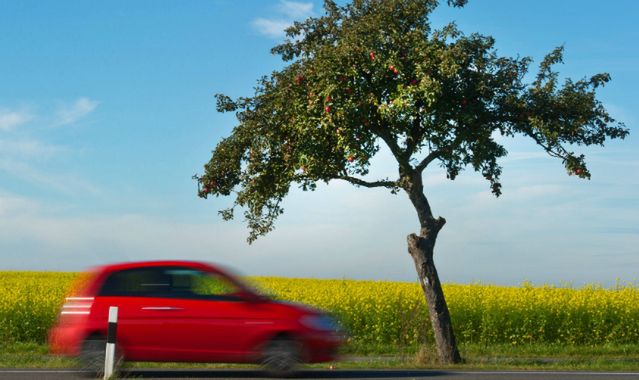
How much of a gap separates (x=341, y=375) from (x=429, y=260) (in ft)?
18.6

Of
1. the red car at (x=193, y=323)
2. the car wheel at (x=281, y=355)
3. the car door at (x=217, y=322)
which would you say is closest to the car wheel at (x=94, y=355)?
the red car at (x=193, y=323)

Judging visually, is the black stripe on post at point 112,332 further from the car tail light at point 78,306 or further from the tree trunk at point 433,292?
the tree trunk at point 433,292

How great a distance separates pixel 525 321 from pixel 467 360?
6.35m

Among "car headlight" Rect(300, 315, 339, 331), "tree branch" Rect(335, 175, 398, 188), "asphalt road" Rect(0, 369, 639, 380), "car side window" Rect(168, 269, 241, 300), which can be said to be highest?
"tree branch" Rect(335, 175, 398, 188)

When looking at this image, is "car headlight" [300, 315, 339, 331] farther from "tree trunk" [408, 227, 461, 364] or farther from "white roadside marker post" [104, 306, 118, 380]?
"tree trunk" [408, 227, 461, 364]

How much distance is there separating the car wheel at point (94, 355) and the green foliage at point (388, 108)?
6721 mm

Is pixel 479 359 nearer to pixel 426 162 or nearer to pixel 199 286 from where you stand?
pixel 426 162

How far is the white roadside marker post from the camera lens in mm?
12234

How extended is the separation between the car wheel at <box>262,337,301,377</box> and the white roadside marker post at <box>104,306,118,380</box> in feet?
7.56

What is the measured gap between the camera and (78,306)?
13.5 meters

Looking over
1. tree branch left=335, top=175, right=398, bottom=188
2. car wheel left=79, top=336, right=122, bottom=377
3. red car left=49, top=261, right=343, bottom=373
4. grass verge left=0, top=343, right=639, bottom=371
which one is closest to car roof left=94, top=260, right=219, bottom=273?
red car left=49, top=261, right=343, bottom=373

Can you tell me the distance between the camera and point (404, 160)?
19531 millimetres

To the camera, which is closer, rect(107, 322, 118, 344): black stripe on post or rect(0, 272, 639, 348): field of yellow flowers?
rect(107, 322, 118, 344): black stripe on post

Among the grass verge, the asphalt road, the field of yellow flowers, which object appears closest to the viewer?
the asphalt road
